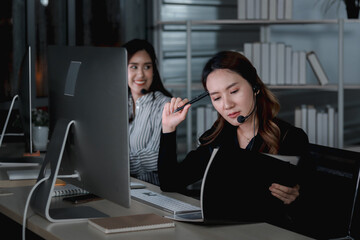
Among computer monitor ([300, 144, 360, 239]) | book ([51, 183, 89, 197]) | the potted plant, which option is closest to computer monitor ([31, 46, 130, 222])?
book ([51, 183, 89, 197])

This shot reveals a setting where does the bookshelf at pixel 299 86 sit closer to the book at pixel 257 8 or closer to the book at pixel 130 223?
the book at pixel 257 8

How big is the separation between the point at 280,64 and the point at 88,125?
2547mm

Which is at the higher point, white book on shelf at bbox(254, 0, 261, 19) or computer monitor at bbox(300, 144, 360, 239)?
white book on shelf at bbox(254, 0, 261, 19)

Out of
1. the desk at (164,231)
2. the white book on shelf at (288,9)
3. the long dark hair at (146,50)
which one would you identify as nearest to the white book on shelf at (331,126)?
the white book on shelf at (288,9)

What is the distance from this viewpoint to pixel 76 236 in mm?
1589

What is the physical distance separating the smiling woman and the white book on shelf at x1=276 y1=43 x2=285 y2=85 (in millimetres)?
1071

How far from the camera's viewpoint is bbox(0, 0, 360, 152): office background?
4215 mm

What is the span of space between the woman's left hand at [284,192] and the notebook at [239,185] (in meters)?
0.02

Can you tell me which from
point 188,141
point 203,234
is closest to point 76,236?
point 203,234

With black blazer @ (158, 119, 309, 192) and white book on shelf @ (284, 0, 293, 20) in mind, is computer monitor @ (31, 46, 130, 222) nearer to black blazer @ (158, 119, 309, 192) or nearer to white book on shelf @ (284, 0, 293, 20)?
black blazer @ (158, 119, 309, 192)

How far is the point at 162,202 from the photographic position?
1.95 metres

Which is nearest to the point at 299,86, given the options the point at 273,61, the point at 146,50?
the point at 273,61

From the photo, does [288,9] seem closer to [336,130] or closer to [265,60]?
[265,60]

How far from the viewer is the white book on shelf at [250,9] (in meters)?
4.03
